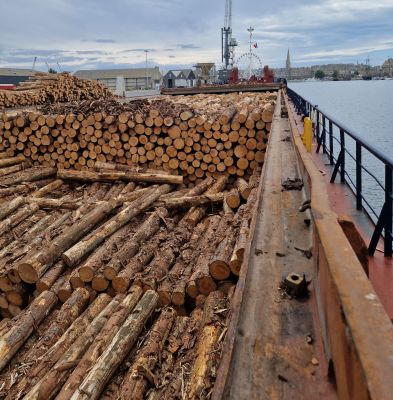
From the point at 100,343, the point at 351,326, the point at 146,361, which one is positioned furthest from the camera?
the point at 100,343

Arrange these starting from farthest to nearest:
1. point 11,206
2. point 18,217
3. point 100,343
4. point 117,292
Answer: point 11,206, point 18,217, point 117,292, point 100,343

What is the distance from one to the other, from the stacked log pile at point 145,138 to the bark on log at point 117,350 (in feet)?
20.4

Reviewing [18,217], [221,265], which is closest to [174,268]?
[221,265]

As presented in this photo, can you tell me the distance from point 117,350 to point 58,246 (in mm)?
3084

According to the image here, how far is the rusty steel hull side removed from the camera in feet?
5.14

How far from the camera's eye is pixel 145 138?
11.4m

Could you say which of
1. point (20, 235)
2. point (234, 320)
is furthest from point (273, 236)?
point (20, 235)

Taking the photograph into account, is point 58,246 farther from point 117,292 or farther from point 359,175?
point 359,175

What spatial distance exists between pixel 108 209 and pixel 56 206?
1.72 metres

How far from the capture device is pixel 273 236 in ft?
14.3

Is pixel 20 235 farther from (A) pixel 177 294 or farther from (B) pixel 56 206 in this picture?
(A) pixel 177 294

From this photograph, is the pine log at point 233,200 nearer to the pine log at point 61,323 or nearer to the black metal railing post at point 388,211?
the pine log at point 61,323

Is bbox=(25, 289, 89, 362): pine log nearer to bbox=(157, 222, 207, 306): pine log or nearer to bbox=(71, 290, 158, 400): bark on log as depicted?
bbox=(71, 290, 158, 400): bark on log

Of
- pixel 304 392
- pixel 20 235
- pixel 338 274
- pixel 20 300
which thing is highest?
pixel 338 274
